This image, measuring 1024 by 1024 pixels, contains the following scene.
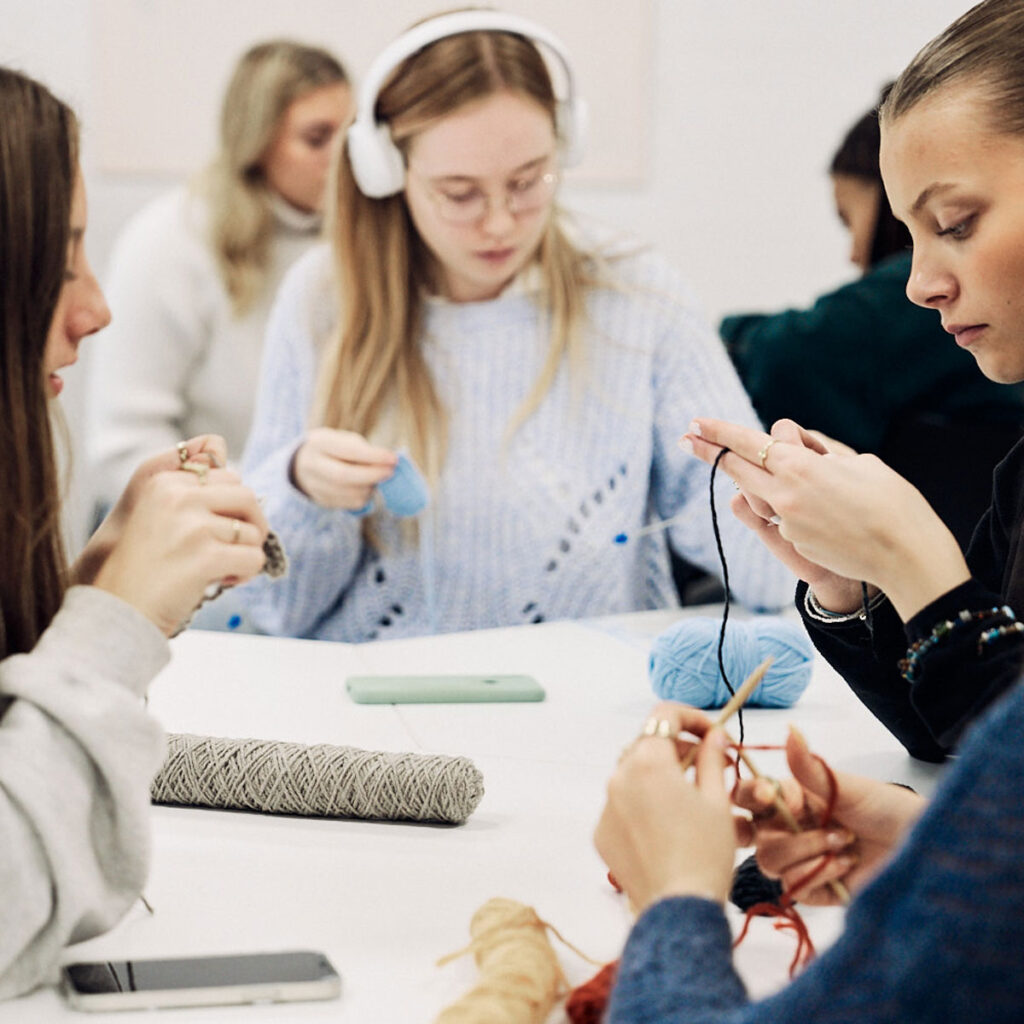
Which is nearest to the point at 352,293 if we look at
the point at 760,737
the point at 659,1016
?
the point at 760,737

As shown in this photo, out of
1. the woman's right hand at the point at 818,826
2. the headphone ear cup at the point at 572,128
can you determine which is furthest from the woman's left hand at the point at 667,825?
the headphone ear cup at the point at 572,128

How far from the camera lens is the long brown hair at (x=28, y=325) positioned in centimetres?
82

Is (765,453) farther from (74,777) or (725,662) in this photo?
(74,777)

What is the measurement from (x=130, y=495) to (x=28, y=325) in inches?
8.2

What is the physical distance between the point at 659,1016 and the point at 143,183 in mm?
3368

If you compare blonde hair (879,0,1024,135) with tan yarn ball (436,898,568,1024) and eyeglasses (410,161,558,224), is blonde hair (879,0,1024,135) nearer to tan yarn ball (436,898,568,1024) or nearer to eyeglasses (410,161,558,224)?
tan yarn ball (436,898,568,1024)

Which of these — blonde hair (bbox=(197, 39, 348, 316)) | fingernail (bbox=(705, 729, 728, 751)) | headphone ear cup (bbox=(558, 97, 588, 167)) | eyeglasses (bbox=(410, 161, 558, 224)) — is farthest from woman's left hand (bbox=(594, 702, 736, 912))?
blonde hair (bbox=(197, 39, 348, 316))

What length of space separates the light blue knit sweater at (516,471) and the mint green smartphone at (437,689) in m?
0.49

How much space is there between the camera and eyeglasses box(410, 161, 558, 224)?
1806 millimetres

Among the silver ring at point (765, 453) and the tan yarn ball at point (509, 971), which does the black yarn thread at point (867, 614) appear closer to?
the silver ring at point (765, 453)

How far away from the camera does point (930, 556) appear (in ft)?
3.12

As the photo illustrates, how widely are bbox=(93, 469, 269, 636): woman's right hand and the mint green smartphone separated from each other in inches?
16.6

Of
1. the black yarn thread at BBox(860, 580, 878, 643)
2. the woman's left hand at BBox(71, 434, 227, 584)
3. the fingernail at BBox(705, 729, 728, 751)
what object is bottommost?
the black yarn thread at BBox(860, 580, 878, 643)

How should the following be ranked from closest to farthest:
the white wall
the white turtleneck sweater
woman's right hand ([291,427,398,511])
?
1. woman's right hand ([291,427,398,511])
2. the white turtleneck sweater
3. the white wall
